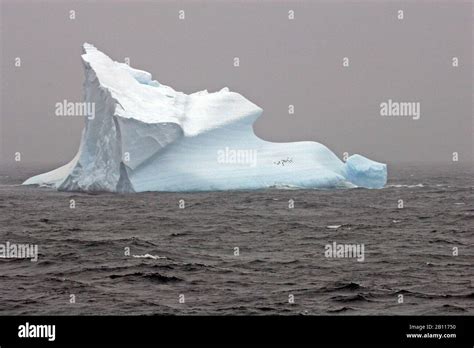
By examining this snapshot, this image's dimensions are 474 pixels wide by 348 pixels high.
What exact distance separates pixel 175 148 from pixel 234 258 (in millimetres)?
14655

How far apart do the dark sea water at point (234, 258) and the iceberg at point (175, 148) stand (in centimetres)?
151

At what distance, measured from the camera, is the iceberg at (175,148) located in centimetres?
2731

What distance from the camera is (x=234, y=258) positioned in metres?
14.4

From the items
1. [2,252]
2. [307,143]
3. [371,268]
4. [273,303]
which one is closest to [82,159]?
[307,143]

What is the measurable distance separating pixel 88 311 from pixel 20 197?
23.4 meters
